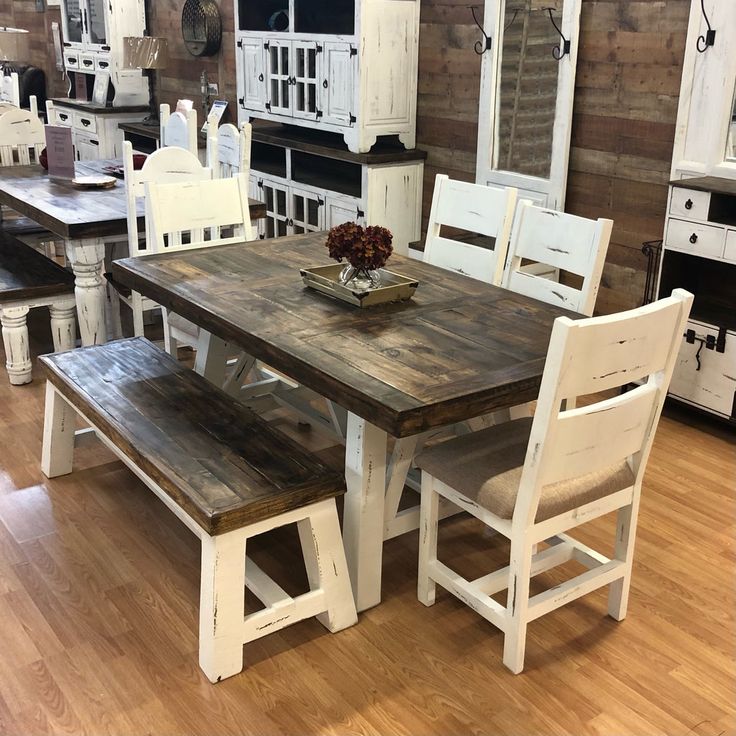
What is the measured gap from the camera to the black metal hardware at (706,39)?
3168 millimetres

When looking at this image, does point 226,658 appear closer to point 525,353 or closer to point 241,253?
point 525,353

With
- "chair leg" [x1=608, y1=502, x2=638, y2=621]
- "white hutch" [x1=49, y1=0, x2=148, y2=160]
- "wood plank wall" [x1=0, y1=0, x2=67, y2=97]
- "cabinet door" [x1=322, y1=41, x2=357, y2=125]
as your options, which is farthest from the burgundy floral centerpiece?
"wood plank wall" [x1=0, y1=0, x2=67, y2=97]

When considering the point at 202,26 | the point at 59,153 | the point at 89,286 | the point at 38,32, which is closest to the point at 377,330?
the point at 89,286


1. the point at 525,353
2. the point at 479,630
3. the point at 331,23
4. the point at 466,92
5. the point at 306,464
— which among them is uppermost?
the point at 331,23

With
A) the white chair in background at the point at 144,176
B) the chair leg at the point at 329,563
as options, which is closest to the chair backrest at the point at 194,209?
the white chair in background at the point at 144,176

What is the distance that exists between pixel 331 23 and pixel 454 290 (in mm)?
3196

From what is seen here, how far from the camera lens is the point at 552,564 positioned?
87.3 inches

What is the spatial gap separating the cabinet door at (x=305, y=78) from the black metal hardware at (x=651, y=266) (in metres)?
2.08

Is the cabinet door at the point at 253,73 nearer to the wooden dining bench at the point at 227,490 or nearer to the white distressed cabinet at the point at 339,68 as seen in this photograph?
the white distressed cabinet at the point at 339,68

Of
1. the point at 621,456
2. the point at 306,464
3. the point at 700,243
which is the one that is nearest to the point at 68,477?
the point at 306,464

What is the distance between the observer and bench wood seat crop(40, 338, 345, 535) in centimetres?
195

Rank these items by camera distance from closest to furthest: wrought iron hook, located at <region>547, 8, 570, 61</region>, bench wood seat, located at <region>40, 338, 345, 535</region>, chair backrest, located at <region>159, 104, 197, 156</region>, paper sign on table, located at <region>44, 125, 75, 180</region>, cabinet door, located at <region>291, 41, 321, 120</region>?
bench wood seat, located at <region>40, 338, 345, 535</region>, wrought iron hook, located at <region>547, 8, 570, 61</region>, paper sign on table, located at <region>44, 125, 75, 180</region>, chair backrest, located at <region>159, 104, 197, 156</region>, cabinet door, located at <region>291, 41, 321, 120</region>

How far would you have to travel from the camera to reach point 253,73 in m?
5.18

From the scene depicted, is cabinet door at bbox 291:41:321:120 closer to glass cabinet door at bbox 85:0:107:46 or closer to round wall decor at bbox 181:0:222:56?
round wall decor at bbox 181:0:222:56
